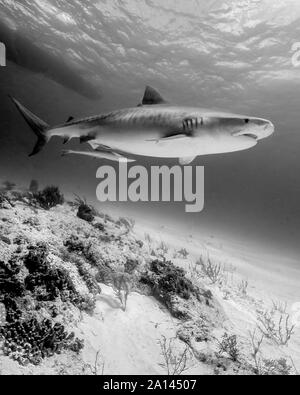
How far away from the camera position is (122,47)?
22.4 m

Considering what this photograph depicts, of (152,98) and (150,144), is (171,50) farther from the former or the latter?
(150,144)

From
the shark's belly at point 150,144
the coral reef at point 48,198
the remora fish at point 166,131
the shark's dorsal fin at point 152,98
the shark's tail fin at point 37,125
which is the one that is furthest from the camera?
the coral reef at point 48,198

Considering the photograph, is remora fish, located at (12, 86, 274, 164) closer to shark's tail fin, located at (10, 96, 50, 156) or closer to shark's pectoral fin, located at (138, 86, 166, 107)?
shark's pectoral fin, located at (138, 86, 166, 107)

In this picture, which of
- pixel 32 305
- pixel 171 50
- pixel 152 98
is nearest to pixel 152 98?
pixel 152 98

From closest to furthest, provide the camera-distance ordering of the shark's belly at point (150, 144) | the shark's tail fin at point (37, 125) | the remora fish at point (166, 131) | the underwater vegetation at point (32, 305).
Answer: the underwater vegetation at point (32, 305) < the remora fish at point (166, 131) < the shark's belly at point (150, 144) < the shark's tail fin at point (37, 125)

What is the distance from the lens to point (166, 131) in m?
3.96

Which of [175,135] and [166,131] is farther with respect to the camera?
[166,131]

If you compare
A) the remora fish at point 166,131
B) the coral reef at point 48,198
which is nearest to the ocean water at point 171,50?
the coral reef at point 48,198

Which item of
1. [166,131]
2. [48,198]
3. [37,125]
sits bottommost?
[48,198]

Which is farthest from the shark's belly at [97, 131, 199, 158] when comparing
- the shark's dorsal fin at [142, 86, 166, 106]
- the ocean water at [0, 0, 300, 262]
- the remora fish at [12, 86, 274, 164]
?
the ocean water at [0, 0, 300, 262]

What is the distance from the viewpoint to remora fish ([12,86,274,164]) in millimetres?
3436

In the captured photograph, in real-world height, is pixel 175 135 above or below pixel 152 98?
below

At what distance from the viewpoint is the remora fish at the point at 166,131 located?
344 cm

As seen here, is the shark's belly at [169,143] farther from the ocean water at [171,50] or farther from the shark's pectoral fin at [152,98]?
the ocean water at [171,50]
